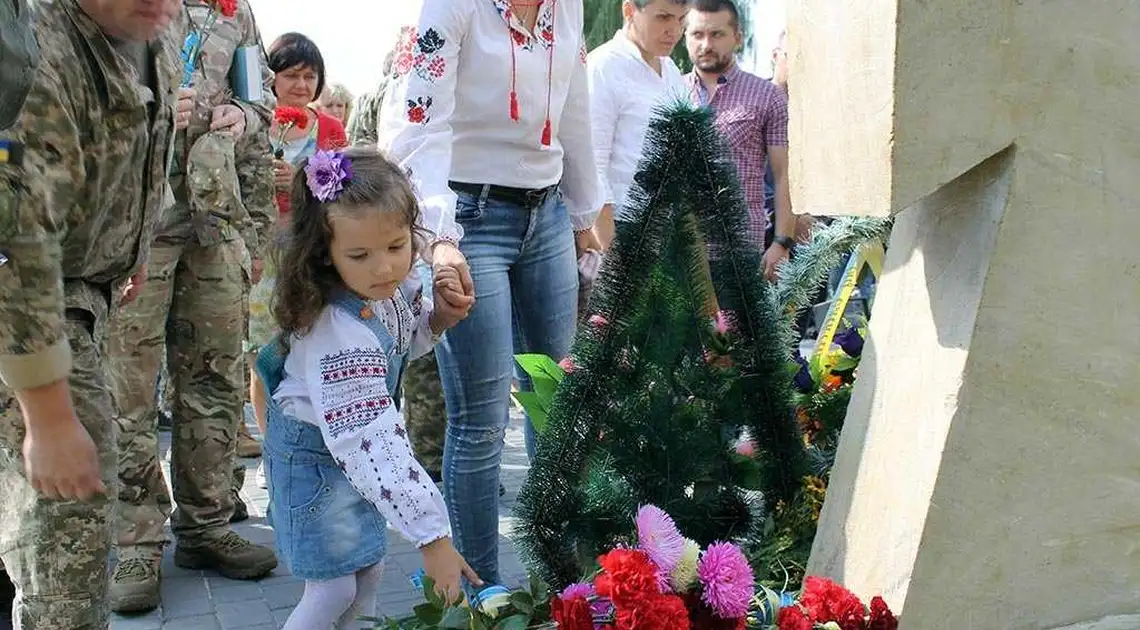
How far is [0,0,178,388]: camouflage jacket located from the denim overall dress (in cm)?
39

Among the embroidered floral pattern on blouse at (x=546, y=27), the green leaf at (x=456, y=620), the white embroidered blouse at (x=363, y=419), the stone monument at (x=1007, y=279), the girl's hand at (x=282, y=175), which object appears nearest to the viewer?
the stone monument at (x=1007, y=279)

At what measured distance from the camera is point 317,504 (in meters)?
2.44

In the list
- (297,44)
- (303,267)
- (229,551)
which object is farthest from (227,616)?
(297,44)

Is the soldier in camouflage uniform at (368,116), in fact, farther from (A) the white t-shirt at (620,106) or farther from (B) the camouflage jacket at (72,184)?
(B) the camouflage jacket at (72,184)

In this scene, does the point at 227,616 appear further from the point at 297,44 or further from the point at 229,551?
the point at 297,44

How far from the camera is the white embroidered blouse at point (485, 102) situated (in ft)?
8.79

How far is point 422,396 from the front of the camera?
4.96 meters

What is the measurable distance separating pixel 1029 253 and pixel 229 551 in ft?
9.47

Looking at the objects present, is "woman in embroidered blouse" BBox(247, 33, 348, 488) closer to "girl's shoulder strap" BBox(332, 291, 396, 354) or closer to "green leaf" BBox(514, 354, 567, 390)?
"green leaf" BBox(514, 354, 567, 390)

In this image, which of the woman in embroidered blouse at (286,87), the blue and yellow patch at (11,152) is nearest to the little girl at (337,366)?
the blue and yellow patch at (11,152)

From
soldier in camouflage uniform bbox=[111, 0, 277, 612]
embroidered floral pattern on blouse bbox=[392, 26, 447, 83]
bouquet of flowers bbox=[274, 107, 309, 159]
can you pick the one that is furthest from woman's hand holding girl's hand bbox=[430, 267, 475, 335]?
bouquet of flowers bbox=[274, 107, 309, 159]

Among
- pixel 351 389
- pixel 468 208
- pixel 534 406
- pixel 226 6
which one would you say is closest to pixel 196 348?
pixel 226 6

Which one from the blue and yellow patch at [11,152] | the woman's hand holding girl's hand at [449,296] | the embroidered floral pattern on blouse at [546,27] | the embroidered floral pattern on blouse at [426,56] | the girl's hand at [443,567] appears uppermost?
the embroidered floral pattern on blouse at [546,27]

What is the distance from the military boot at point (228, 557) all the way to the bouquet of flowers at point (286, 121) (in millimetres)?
2422
